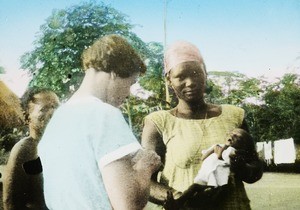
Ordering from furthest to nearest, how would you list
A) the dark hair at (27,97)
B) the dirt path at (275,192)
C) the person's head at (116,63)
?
the dark hair at (27,97) < the dirt path at (275,192) < the person's head at (116,63)

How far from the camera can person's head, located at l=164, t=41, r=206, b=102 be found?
288 centimetres

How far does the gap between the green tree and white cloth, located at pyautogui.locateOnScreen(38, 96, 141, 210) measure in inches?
26.0

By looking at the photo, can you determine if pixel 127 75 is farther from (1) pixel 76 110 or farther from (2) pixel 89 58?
(1) pixel 76 110

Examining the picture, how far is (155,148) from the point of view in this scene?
9.23ft

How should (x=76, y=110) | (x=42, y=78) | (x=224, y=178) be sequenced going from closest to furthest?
(x=76, y=110), (x=224, y=178), (x=42, y=78)

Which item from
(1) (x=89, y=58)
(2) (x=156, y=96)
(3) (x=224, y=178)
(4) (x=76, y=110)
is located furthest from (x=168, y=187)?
(1) (x=89, y=58)

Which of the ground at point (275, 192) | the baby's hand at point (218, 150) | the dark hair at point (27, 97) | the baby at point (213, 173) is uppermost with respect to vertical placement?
the dark hair at point (27, 97)

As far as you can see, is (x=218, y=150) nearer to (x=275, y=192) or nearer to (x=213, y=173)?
(x=213, y=173)

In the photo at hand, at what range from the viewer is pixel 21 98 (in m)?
3.18

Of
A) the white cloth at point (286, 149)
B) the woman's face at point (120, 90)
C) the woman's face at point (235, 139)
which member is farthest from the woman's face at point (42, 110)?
the white cloth at point (286, 149)

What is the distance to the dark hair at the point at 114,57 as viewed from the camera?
2683 mm

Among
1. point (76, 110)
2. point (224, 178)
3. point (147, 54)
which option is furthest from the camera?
point (147, 54)

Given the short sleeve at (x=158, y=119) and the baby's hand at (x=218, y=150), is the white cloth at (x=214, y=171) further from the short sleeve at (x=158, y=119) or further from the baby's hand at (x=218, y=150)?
the short sleeve at (x=158, y=119)

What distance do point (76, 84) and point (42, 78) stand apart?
40 centimetres
